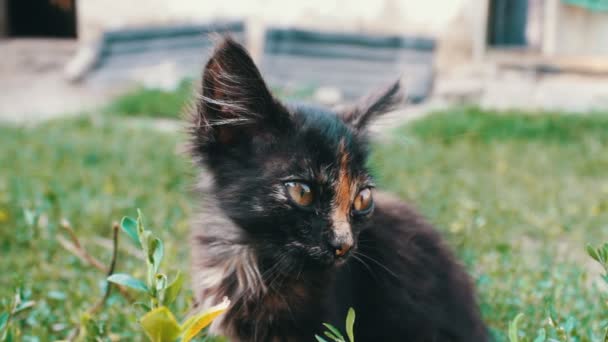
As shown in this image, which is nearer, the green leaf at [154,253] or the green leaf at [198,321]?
the green leaf at [198,321]

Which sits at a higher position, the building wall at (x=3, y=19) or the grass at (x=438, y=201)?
the building wall at (x=3, y=19)

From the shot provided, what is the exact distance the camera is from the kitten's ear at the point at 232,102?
2.07m

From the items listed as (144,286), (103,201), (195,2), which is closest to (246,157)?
(144,286)

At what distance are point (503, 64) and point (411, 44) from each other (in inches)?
50.0

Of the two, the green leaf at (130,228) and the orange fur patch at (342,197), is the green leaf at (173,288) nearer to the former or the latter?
the green leaf at (130,228)

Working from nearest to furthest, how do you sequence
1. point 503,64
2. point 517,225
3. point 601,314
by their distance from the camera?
point 601,314, point 517,225, point 503,64

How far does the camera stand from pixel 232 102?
2133mm

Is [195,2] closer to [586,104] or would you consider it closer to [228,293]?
[586,104]

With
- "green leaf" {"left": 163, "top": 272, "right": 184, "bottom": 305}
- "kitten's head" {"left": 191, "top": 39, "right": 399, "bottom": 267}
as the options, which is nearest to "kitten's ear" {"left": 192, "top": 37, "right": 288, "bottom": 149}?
"kitten's head" {"left": 191, "top": 39, "right": 399, "bottom": 267}

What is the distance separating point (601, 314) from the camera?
8.27ft

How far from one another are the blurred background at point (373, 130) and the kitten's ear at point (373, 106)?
85 millimetres

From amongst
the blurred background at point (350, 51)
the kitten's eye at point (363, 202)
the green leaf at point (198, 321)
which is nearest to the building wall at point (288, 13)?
the blurred background at point (350, 51)

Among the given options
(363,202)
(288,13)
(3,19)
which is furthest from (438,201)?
(3,19)

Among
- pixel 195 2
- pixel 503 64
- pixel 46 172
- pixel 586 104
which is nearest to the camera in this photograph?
pixel 46 172
